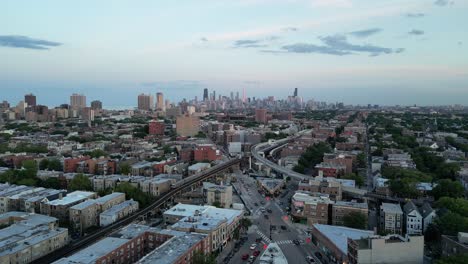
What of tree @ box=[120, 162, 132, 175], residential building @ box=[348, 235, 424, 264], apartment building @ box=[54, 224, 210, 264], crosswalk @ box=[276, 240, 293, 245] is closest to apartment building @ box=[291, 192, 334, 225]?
crosswalk @ box=[276, 240, 293, 245]

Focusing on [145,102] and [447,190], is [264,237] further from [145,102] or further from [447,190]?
[145,102]

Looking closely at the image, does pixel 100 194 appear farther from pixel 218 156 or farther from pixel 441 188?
pixel 441 188

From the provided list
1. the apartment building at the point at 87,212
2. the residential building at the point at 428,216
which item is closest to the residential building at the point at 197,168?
the apartment building at the point at 87,212

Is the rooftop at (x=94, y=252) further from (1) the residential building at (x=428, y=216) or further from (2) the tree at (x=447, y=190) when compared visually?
(2) the tree at (x=447, y=190)

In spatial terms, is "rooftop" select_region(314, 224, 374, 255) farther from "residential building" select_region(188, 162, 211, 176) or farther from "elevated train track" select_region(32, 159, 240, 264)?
"residential building" select_region(188, 162, 211, 176)

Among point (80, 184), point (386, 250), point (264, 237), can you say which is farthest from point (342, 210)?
point (80, 184)

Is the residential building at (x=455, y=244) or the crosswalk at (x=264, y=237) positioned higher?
the residential building at (x=455, y=244)
